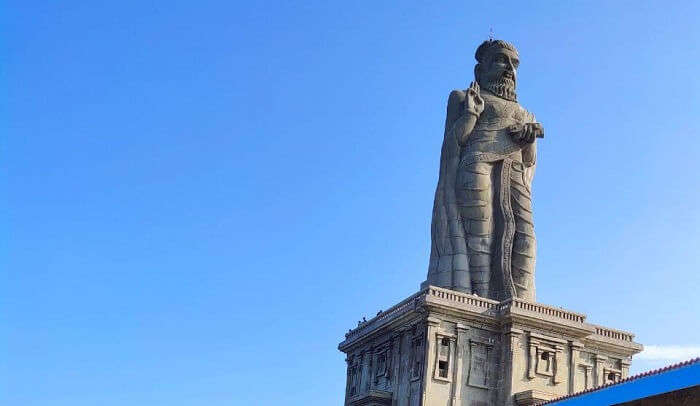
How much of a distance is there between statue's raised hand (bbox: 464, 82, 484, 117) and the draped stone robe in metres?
0.25

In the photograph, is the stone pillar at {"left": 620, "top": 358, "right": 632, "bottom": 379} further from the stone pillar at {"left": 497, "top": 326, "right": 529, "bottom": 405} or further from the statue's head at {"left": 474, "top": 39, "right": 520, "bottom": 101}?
the statue's head at {"left": 474, "top": 39, "right": 520, "bottom": 101}

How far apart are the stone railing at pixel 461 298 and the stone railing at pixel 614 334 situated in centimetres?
399

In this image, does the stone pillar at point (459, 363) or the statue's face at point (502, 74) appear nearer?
the stone pillar at point (459, 363)

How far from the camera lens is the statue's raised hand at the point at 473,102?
103 ft

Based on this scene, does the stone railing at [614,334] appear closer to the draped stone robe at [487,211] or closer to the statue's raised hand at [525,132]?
the draped stone robe at [487,211]

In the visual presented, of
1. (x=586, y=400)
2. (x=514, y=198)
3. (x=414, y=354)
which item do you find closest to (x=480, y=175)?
(x=514, y=198)

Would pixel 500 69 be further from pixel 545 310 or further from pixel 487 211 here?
pixel 545 310

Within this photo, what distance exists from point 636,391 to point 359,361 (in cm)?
1430

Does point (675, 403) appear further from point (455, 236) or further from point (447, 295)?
point (455, 236)

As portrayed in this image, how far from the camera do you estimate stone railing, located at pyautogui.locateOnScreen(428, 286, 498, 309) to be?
26.5 m

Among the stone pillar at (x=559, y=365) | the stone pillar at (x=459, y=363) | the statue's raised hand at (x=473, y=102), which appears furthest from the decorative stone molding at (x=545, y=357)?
the statue's raised hand at (x=473, y=102)

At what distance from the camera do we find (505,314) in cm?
2714

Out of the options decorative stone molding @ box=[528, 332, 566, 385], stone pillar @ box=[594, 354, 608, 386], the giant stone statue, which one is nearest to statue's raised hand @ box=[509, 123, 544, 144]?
the giant stone statue

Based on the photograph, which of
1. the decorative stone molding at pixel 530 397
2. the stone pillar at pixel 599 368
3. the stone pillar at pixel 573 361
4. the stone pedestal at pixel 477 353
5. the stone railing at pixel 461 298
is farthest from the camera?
the stone pillar at pixel 599 368
